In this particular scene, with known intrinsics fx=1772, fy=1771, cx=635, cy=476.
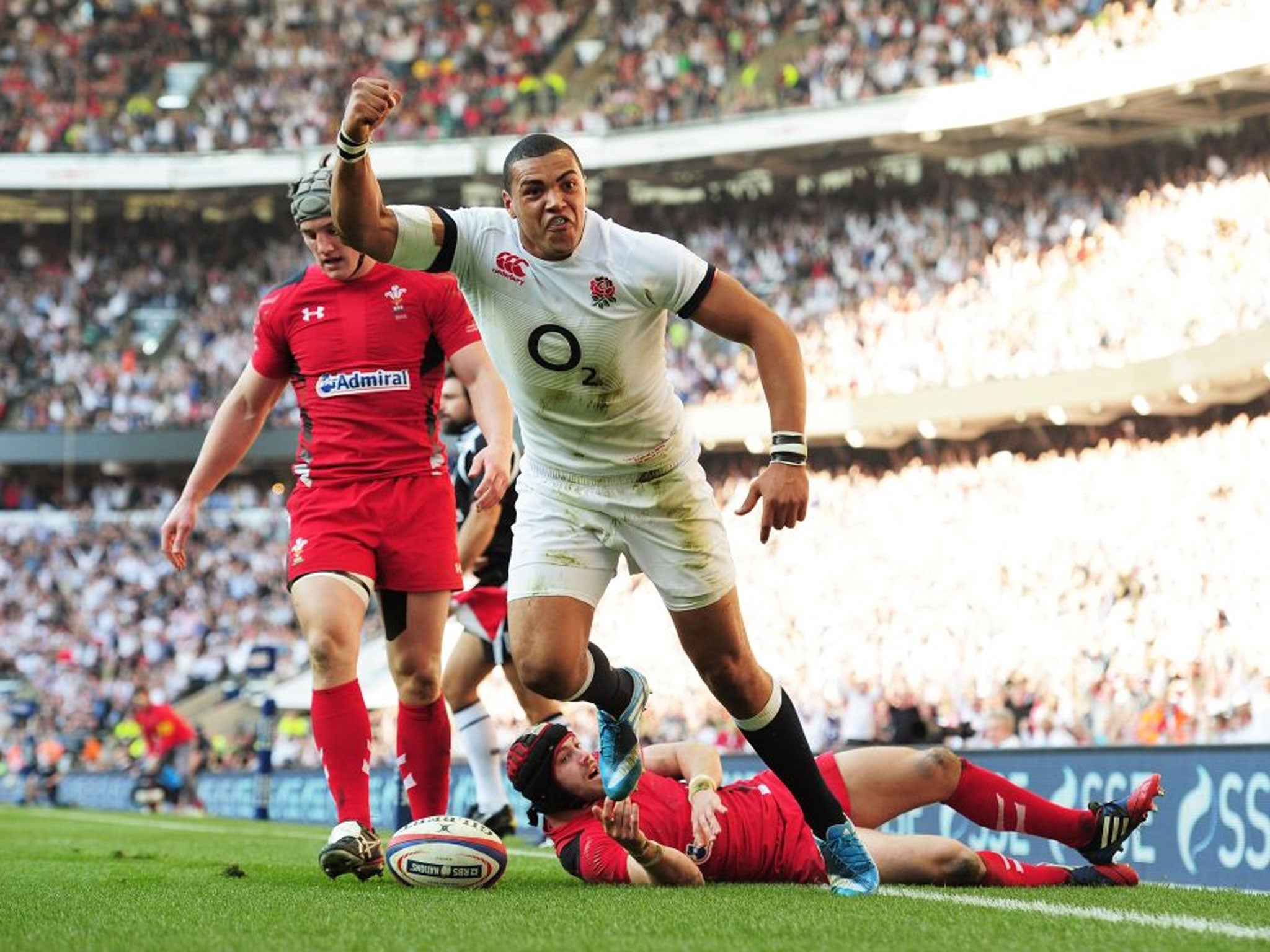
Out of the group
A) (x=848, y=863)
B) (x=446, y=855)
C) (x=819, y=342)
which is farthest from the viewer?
(x=819, y=342)

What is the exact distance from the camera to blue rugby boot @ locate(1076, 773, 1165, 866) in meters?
5.90

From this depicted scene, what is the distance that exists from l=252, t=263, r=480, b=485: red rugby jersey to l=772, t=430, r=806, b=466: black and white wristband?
2.06 metres

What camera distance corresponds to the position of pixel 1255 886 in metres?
6.94

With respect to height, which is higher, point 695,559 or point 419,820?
point 695,559

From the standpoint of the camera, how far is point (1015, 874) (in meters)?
5.94

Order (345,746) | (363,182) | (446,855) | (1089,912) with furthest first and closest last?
(345,746)
(446,855)
(363,182)
(1089,912)

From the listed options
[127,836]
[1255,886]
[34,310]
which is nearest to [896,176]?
[34,310]

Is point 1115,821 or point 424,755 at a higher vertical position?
point 424,755

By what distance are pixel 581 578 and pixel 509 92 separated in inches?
1211

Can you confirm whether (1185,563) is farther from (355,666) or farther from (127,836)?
(355,666)

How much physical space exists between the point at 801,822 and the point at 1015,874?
29.4 inches

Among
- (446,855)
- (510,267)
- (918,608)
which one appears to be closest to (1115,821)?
(446,855)

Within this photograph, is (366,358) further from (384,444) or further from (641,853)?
(641,853)

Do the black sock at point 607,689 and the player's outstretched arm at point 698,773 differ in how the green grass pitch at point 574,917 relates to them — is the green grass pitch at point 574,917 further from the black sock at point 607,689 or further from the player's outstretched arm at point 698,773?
the black sock at point 607,689
